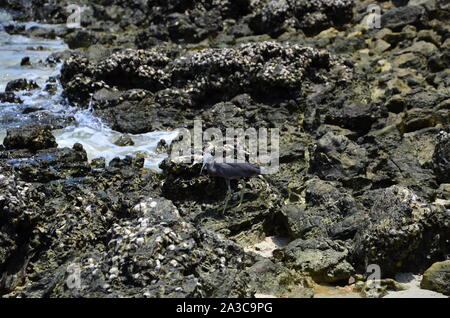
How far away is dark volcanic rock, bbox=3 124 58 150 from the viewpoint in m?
12.2

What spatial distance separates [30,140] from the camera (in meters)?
12.2

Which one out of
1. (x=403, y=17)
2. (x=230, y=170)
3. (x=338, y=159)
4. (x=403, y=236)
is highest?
(x=403, y=17)

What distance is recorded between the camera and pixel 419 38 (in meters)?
17.1

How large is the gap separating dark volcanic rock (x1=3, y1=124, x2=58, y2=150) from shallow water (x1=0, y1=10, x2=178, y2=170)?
2.71 ft

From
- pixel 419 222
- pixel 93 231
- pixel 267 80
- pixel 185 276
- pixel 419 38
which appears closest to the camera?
pixel 185 276

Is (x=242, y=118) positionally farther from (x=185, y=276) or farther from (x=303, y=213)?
(x=185, y=276)

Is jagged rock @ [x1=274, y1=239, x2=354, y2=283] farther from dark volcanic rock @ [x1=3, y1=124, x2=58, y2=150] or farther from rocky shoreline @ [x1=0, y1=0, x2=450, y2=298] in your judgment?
dark volcanic rock @ [x1=3, y1=124, x2=58, y2=150]

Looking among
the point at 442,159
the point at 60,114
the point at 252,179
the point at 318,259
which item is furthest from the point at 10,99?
the point at 442,159

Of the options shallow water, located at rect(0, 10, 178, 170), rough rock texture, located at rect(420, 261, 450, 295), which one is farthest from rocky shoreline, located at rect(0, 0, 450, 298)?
shallow water, located at rect(0, 10, 178, 170)

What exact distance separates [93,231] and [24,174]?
3.07 meters

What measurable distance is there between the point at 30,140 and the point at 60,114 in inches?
117

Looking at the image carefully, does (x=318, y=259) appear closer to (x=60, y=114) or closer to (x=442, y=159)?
(x=442, y=159)

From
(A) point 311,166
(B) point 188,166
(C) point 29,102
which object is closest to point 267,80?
(A) point 311,166

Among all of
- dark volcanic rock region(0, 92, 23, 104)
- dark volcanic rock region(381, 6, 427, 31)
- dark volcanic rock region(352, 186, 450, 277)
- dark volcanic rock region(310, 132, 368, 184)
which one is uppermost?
dark volcanic rock region(381, 6, 427, 31)
